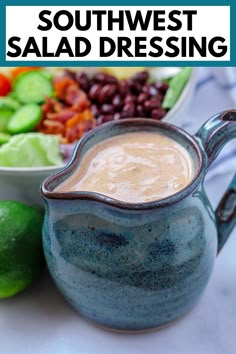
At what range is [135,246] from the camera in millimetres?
842

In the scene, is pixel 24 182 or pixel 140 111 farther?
pixel 140 111

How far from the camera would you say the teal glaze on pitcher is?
0.83 m

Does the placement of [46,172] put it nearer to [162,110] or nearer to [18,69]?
[162,110]

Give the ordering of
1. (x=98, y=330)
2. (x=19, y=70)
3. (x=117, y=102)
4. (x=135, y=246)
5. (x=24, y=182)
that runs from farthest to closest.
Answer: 1. (x=19, y=70)
2. (x=117, y=102)
3. (x=24, y=182)
4. (x=98, y=330)
5. (x=135, y=246)

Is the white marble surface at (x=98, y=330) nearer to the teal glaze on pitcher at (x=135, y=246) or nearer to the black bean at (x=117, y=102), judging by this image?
the teal glaze on pitcher at (x=135, y=246)

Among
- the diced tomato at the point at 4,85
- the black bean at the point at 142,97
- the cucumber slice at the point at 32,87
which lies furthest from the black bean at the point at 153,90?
the diced tomato at the point at 4,85

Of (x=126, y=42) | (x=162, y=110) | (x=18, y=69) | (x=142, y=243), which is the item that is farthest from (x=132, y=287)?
(x=18, y=69)

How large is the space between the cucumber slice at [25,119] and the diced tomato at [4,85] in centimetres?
9

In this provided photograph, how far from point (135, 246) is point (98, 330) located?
0.64 feet

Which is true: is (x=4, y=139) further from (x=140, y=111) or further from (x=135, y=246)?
(x=135, y=246)

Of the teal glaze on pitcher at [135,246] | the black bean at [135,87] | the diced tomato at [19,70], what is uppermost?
the diced tomato at [19,70]

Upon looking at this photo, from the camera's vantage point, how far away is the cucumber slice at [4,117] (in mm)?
1320

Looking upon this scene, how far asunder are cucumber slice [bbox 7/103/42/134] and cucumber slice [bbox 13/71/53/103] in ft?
0.13

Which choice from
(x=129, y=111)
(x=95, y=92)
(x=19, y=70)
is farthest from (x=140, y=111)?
(x=19, y=70)
